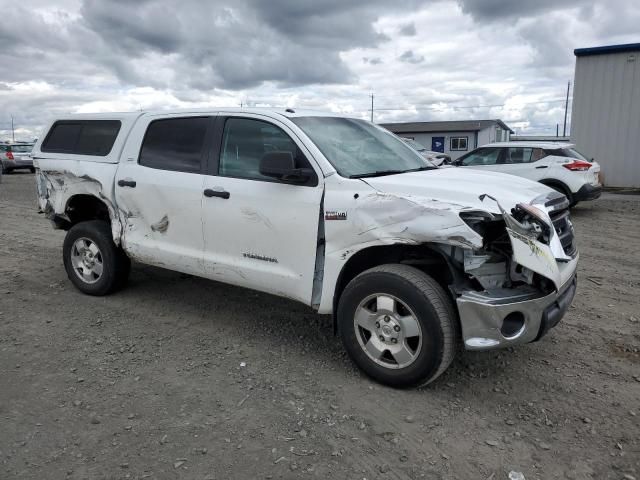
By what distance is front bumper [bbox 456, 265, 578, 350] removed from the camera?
3244mm

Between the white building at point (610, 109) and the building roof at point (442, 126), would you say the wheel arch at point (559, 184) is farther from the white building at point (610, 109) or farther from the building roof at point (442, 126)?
the building roof at point (442, 126)

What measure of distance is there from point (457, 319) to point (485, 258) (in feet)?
Result: 1.41

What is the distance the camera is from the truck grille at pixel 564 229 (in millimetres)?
3742

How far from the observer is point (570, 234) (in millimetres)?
3973

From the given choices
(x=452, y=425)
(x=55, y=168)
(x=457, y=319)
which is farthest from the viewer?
(x=55, y=168)

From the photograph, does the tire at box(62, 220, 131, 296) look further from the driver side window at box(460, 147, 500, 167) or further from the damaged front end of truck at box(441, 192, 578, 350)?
the driver side window at box(460, 147, 500, 167)

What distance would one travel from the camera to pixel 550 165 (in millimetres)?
11555

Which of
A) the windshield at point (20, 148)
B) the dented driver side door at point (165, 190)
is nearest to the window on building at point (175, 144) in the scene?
the dented driver side door at point (165, 190)

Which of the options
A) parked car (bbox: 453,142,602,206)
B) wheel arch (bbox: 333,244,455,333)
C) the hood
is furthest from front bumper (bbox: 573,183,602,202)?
wheel arch (bbox: 333,244,455,333)

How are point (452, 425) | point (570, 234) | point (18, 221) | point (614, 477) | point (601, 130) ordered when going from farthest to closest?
point (601, 130) < point (18, 221) < point (570, 234) < point (452, 425) < point (614, 477)

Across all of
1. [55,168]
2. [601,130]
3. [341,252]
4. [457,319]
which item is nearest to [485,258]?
[457,319]

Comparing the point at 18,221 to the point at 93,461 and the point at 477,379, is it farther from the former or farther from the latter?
the point at 477,379

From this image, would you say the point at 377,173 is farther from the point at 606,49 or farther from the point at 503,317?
the point at 606,49

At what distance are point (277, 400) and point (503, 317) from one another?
152cm
